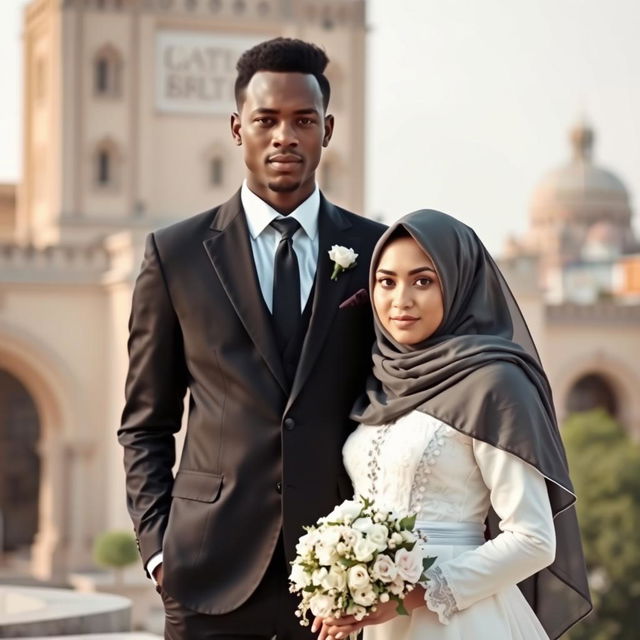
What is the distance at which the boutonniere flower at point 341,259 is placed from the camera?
3512 millimetres

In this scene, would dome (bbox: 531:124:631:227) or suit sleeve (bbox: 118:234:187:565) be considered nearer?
suit sleeve (bbox: 118:234:187:565)

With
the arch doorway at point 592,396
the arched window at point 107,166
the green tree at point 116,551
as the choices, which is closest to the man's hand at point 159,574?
the green tree at point 116,551

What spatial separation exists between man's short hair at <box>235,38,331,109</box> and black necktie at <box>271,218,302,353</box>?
28 cm

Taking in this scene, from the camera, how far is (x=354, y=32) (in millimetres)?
27984

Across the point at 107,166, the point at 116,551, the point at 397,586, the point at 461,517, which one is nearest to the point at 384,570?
the point at 397,586

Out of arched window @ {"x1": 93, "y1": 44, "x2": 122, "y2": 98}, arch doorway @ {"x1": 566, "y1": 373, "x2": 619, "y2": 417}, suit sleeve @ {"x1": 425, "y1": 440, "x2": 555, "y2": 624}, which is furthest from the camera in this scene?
arch doorway @ {"x1": 566, "y1": 373, "x2": 619, "y2": 417}

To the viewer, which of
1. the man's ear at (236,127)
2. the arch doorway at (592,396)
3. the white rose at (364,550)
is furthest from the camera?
the arch doorway at (592,396)

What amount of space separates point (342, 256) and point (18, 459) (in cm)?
2437

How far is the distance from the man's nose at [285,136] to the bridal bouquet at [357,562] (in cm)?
77

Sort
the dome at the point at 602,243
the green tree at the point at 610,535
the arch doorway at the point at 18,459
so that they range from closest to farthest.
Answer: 1. the green tree at the point at 610,535
2. the arch doorway at the point at 18,459
3. the dome at the point at 602,243

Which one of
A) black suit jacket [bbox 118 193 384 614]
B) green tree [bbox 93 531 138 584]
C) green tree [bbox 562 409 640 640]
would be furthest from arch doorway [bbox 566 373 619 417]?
black suit jacket [bbox 118 193 384 614]

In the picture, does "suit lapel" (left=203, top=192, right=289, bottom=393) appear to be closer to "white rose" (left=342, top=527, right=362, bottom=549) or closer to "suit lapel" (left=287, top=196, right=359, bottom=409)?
"suit lapel" (left=287, top=196, right=359, bottom=409)

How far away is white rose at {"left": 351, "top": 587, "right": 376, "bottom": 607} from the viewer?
3.08 meters

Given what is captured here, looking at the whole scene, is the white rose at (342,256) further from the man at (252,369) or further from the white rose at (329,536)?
the white rose at (329,536)
